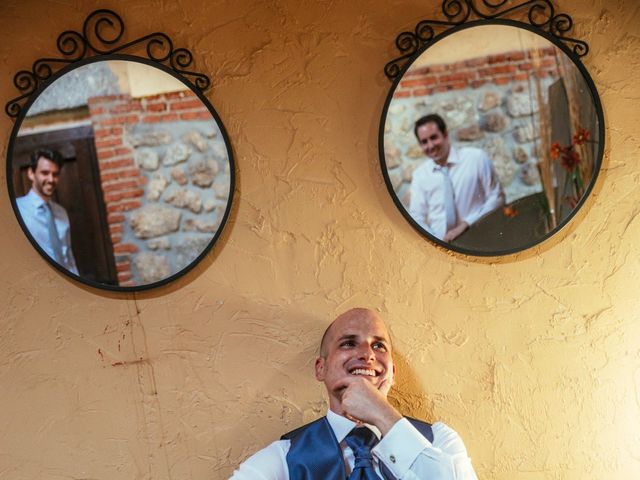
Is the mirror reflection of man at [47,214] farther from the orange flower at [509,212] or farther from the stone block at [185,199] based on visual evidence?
the orange flower at [509,212]

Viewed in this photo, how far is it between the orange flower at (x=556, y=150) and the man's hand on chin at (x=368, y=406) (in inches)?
38.0

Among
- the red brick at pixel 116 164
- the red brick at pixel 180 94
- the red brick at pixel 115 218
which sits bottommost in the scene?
the red brick at pixel 115 218

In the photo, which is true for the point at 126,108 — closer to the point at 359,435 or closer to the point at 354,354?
the point at 354,354

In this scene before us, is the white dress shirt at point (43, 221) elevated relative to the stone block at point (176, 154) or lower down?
lower down

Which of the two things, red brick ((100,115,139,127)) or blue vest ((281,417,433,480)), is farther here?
Result: red brick ((100,115,139,127))

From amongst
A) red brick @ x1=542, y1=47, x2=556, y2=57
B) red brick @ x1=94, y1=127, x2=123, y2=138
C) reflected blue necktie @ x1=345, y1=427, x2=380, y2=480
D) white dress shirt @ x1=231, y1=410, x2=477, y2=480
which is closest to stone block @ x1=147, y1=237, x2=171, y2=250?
red brick @ x1=94, y1=127, x2=123, y2=138

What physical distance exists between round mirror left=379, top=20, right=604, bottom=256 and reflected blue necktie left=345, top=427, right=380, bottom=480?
67cm

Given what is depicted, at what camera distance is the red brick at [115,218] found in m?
2.73

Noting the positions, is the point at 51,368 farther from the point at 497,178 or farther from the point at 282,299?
the point at 497,178

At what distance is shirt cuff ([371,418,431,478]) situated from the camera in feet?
7.88

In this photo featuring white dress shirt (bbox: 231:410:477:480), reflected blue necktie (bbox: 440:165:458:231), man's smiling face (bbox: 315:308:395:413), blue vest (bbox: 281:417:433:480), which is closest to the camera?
white dress shirt (bbox: 231:410:477:480)

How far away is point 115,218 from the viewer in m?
2.73

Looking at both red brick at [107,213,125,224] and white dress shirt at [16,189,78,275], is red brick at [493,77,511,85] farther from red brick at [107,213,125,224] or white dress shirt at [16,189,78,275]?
white dress shirt at [16,189,78,275]

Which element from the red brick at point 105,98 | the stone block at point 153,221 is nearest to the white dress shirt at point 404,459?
the stone block at point 153,221
